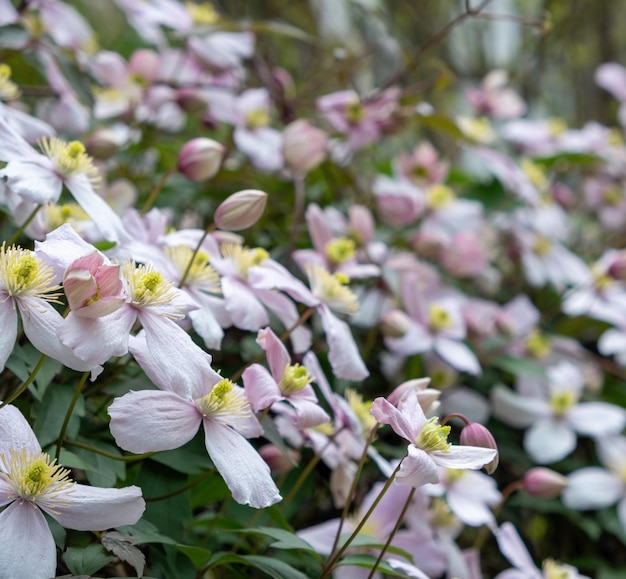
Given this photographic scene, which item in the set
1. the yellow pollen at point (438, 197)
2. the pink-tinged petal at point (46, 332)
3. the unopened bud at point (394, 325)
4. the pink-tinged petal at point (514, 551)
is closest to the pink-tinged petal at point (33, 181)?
the pink-tinged petal at point (46, 332)

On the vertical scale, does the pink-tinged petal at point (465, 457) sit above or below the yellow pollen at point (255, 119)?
above

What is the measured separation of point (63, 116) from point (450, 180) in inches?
21.8

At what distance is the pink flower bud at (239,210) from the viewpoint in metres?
0.55

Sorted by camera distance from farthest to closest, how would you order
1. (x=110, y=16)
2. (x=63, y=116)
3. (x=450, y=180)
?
(x=110, y=16) → (x=450, y=180) → (x=63, y=116)

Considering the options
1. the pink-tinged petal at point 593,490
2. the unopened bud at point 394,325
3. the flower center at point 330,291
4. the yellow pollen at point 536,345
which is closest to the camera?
the flower center at point 330,291

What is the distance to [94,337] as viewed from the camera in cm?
40

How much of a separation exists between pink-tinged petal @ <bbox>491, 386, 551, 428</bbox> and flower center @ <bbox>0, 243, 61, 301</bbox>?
0.58 metres

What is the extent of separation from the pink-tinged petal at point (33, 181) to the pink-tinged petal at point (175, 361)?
12 centimetres

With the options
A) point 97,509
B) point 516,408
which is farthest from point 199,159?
point 516,408

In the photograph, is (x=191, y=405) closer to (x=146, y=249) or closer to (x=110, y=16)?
(x=146, y=249)

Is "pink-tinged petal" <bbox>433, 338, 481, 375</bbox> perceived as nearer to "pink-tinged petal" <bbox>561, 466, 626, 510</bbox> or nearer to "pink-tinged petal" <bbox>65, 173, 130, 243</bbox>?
"pink-tinged petal" <bbox>561, 466, 626, 510</bbox>

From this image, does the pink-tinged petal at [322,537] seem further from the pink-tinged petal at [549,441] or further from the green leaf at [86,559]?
the pink-tinged petal at [549,441]

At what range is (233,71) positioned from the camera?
983mm

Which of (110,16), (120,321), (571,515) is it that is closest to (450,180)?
(571,515)
